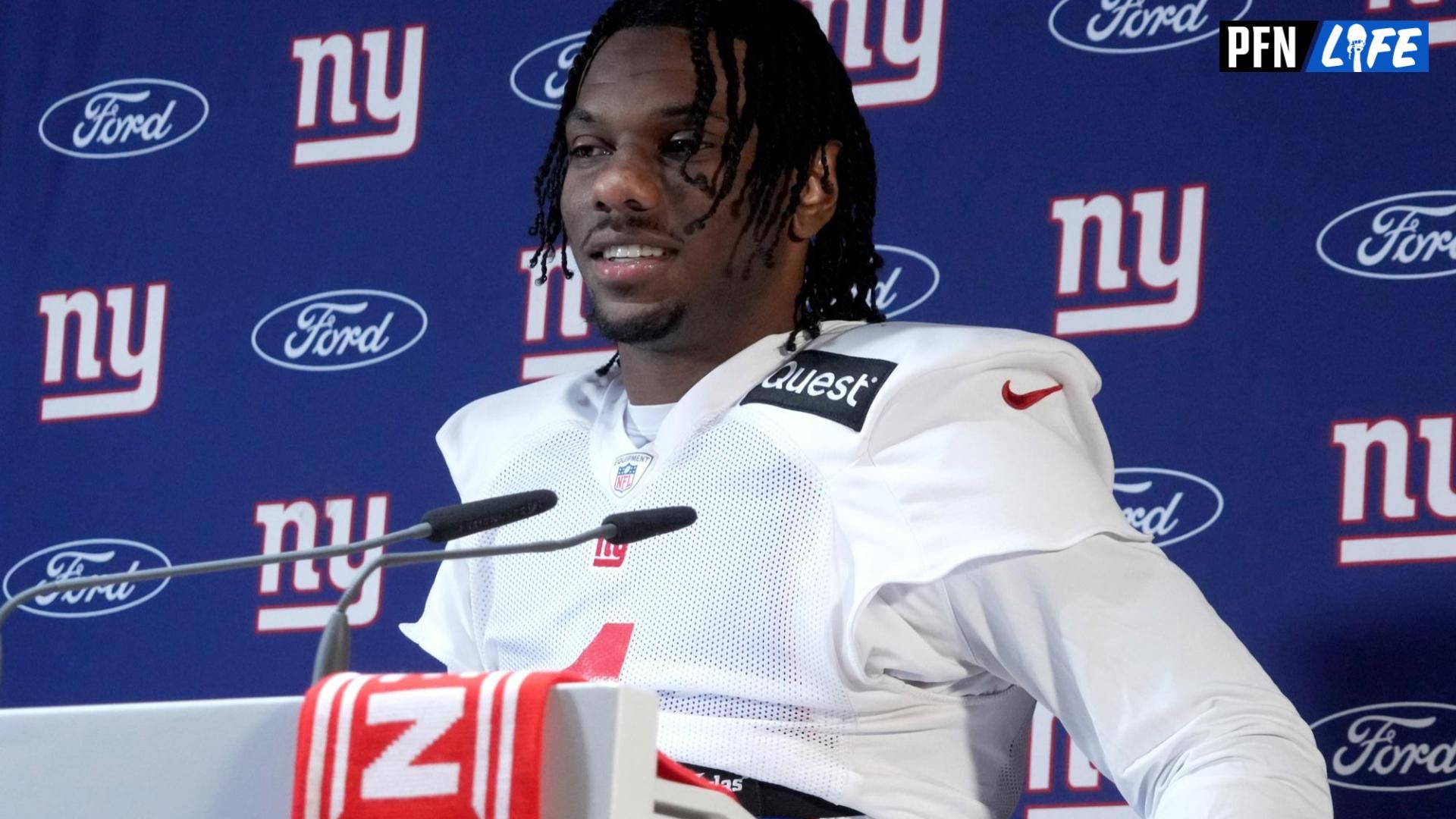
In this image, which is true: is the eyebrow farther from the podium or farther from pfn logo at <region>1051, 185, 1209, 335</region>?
the podium

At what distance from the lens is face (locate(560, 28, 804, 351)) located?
2.09 metres

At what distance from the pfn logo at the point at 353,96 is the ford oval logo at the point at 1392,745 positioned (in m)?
1.54

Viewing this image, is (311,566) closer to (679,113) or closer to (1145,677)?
(679,113)

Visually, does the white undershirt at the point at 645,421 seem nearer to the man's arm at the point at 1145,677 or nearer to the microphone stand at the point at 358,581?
the man's arm at the point at 1145,677

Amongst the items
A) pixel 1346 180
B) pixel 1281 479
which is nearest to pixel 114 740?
pixel 1281 479

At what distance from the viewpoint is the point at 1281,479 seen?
2.35 metres

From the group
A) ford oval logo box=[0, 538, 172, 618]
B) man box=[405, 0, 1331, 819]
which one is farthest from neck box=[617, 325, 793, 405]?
ford oval logo box=[0, 538, 172, 618]

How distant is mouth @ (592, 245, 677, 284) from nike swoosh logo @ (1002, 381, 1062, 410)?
0.39 m

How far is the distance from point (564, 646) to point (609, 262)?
0.41 metres

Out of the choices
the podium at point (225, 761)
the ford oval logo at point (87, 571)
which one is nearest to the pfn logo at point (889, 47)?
the ford oval logo at point (87, 571)

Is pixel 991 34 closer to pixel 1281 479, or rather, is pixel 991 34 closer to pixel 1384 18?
pixel 1384 18

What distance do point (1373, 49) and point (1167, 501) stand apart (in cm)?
60

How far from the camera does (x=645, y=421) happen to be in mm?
2150

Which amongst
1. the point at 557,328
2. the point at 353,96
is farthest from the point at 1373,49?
the point at 353,96
